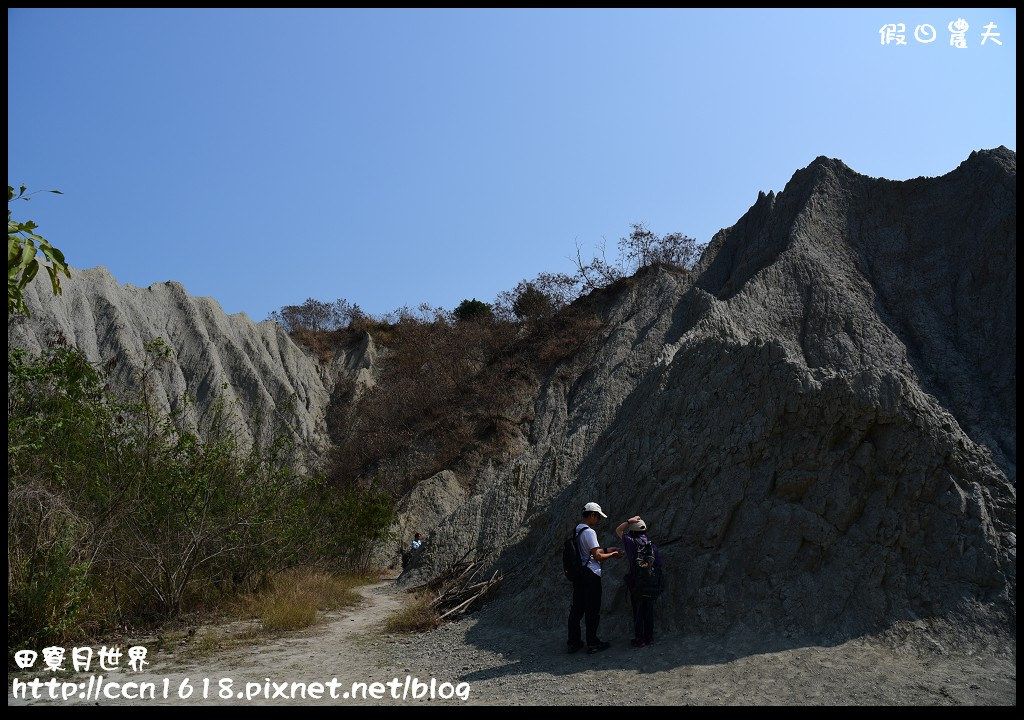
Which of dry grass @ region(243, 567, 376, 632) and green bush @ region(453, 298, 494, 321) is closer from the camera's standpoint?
dry grass @ region(243, 567, 376, 632)

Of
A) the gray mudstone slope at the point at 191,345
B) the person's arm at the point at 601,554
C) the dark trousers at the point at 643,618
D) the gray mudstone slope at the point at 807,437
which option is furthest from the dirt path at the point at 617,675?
the gray mudstone slope at the point at 191,345

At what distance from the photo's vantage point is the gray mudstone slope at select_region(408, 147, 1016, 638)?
7832 mm

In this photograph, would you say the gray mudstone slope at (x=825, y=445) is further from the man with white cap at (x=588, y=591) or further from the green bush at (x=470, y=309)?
the green bush at (x=470, y=309)

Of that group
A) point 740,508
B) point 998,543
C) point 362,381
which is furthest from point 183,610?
point 362,381

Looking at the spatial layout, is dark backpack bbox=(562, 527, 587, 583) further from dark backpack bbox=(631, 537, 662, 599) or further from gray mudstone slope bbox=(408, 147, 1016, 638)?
gray mudstone slope bbox=(408, 147, 1016, 638)

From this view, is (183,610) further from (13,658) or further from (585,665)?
(585,665)

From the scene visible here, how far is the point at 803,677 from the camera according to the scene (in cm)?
672

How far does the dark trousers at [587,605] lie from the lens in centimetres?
789

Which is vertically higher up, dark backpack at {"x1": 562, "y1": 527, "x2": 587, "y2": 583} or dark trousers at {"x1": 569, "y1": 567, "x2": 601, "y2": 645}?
dark backpack at {"x1": 562, "y1": 527, "x2": 587, "y2": 583}

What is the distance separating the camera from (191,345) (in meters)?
34.2

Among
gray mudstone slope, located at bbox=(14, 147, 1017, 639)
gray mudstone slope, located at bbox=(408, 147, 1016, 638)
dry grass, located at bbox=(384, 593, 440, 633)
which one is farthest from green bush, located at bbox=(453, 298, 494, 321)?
dry grass, located at bbox=(384, 593, 440, 633)

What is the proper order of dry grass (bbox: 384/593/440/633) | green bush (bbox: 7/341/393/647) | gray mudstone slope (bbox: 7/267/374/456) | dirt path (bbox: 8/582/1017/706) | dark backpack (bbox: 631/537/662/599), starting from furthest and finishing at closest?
1. gray mudstone slope (bbox: 7/267/374/456)
2. dry grass (bbox: 384/593/440/633)
3. green bush (bbox: 7/341/393/647)
4. dark backpack (bbox: 631/537/662/599)
5. dirt path (bbox: 8/582/1017/706)

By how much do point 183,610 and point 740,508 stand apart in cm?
795

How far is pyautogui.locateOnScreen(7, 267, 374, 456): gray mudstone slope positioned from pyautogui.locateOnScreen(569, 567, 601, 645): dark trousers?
2190 centimetres
